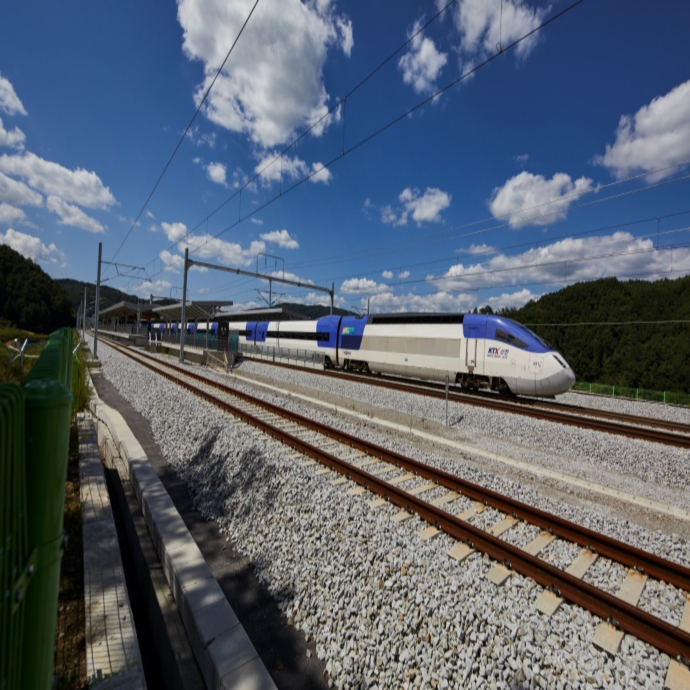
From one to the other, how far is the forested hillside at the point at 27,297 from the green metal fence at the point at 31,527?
90.0 m

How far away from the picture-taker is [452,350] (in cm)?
1695

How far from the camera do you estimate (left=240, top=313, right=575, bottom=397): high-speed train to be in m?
14.3

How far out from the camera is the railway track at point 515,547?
368 cm

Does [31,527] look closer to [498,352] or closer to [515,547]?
[515,547]

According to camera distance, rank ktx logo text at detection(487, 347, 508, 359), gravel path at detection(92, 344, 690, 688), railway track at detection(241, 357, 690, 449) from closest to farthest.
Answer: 1. gravel path at detection(92, 344, 690, 688)
2. railway track at detection(241, 357, 690, 449)
3. ktx logo text at detection(487, 347, 508, 359)

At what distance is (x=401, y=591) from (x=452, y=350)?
13.9 m

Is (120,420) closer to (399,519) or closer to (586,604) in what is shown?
(399,519)

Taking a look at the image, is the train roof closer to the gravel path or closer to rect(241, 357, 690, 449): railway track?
rect(241, 357, 690, 449): railway track

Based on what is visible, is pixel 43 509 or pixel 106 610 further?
pixel 106 610

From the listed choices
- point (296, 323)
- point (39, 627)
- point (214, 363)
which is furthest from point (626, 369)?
point (39, 627)

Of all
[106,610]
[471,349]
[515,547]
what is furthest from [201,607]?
[471,349]

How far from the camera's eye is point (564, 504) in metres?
6.46

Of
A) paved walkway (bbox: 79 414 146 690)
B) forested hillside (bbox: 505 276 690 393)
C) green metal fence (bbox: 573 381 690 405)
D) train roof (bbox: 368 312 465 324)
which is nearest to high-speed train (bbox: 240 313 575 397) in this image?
train roof (bbox: 368 312 465 324)

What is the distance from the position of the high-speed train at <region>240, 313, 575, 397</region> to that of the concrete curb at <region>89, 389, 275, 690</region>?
42.8 feet
